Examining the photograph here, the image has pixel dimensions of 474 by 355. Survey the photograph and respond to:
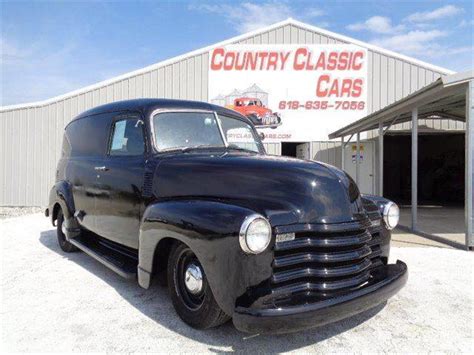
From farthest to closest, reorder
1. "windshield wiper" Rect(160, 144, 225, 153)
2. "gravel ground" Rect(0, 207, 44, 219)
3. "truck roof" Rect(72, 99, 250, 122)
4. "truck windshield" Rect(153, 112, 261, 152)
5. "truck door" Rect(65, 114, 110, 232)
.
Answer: "gravel ground" Rect(0, 207, 44, 219)
"truck door" Rect(65, 114, 110, 232)
"truck roof" Rect(72, 99, 250, 122)
"truck windshield" Rect(153, 112, 261, 152)
"windshield wiper" Rect(160, 144, 225, 153)

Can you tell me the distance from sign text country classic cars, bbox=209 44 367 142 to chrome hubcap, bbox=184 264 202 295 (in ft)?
35.9

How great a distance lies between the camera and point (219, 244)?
2639 mm

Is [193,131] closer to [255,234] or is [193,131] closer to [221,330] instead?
[255,234]

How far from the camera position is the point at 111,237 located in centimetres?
438

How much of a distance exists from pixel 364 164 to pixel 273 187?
12100mm

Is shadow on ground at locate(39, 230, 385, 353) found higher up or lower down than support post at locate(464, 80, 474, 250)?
lower down

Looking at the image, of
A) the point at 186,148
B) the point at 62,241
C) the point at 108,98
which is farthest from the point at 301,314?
the point at 108,98

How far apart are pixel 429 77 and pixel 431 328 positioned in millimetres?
12631

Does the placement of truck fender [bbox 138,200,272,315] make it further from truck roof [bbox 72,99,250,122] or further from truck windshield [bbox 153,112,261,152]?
truck roof [bbox 72,99,250,122]

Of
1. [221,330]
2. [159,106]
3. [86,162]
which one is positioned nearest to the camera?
[221,330]

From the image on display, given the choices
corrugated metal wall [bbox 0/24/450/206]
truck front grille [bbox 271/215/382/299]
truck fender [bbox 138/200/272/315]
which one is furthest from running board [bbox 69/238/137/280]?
corrugated metal wall [bbox 0/24/450/206]

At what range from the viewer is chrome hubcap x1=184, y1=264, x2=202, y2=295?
294 cm

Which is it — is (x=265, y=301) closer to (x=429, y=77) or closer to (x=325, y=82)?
(x=325, y=82)

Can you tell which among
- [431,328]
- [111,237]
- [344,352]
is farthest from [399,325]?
[111,237]
